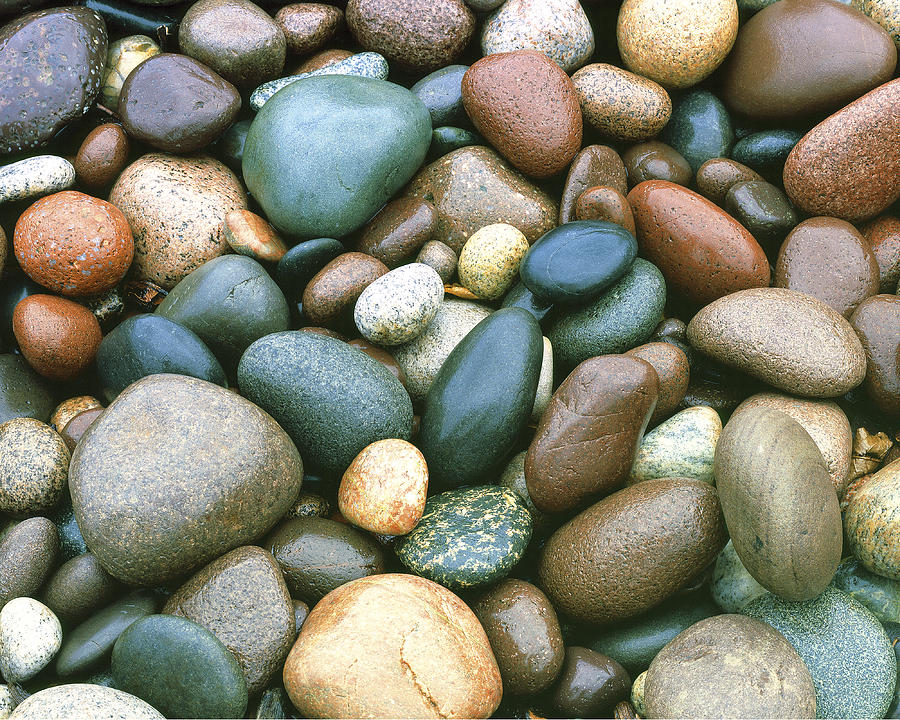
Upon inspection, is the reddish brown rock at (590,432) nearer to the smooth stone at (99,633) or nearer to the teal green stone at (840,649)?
the teal green stone at (840,649)

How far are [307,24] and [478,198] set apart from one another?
55.4 inches

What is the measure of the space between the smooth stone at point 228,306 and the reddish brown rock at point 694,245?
1736 mm

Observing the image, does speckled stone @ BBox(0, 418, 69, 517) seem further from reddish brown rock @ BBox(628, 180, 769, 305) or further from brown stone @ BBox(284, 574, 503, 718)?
reddish brown rock @ BBox(628, 180, 769, 305)

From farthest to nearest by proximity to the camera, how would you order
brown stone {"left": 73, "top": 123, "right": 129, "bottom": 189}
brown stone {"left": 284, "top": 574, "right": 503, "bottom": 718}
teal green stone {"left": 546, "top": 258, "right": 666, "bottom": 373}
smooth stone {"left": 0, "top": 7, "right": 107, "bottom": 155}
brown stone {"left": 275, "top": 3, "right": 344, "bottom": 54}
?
1. brown stone {"left": 275, "top": 3, "right": 344, "bottom": 54}
2. brown stone {"left": 73, "top": 123, "right": 129, "bottom": 189}
3. smooth stone {"left": 0, "top": 7, "right": 107, "bottom": 155}
4. teal green stone {"left": 546, "top": 258, "right": 666, "bottom": 373}
5. brown stone {"left": 284, "top": 574, "right": 503, "bottom": 718}

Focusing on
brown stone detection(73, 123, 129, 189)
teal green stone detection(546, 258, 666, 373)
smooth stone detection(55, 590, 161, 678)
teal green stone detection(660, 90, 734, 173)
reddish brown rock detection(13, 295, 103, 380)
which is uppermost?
teal green stone detection(660, 90, 734, 173)

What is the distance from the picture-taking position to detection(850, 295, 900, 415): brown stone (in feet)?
9.98

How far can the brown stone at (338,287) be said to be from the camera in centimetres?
316

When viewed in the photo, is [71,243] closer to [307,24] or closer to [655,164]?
[307,24]

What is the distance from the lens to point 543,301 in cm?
327

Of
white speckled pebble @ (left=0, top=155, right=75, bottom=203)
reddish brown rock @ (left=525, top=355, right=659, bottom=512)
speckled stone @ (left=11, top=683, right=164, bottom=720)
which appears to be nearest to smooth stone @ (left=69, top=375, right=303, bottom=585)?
speckled stone @ (left=11, top=683, right=164, bottom=720)

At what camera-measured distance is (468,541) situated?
8.38ft

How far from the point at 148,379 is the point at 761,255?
104 inches

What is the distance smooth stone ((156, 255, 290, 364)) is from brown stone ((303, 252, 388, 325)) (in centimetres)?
15

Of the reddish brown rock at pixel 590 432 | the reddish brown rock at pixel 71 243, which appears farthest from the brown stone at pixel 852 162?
the reddish brown rock at pixel 71 243
